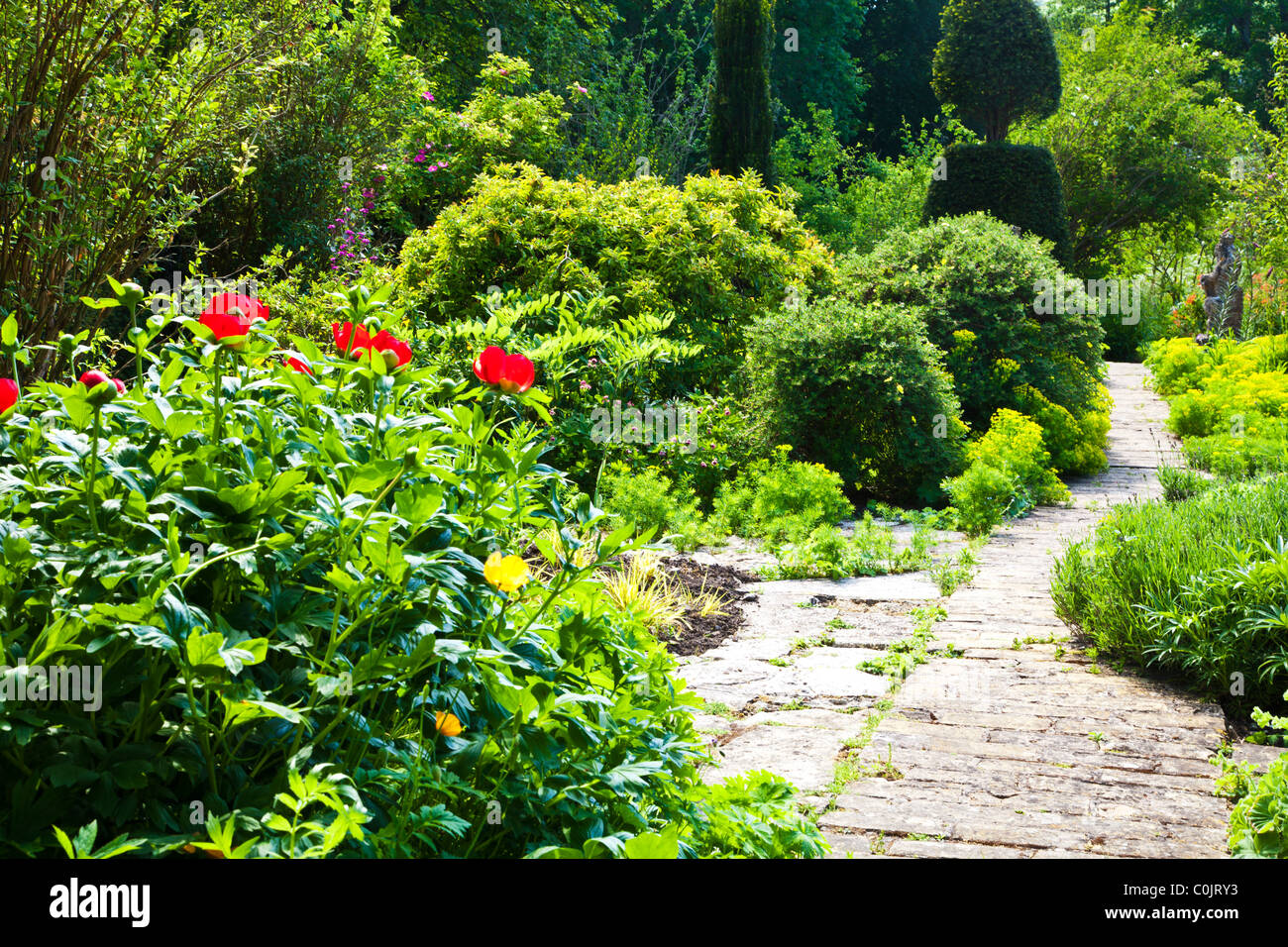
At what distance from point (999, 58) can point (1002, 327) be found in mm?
7688

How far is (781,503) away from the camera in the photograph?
656 cm

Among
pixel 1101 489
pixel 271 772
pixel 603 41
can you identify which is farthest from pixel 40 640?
pixel 603 41

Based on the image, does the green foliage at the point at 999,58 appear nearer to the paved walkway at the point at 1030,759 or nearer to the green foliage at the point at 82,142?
the paved walkway at the point at 1030,759

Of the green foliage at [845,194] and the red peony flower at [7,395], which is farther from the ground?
the green foliage at [845,194]

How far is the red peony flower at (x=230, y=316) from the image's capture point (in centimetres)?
189

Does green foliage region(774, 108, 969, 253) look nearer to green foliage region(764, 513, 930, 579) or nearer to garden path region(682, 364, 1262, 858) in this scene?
green foliage region(764, 513, 930, 579)

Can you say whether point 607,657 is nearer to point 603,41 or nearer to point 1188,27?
point 603,41

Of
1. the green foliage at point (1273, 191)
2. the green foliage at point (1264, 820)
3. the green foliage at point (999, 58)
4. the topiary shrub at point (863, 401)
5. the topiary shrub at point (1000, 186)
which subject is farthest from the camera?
the green foliage at point (999, 58)

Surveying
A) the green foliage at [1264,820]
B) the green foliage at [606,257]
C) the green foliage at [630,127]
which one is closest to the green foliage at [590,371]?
the green foliage at [606,257]

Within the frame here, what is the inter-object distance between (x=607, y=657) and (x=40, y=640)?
1.02 meters

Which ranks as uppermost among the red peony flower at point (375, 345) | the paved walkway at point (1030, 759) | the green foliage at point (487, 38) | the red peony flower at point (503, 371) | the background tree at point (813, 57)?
the background tree at point (813, 57)

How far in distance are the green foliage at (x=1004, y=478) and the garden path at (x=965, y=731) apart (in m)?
1.49

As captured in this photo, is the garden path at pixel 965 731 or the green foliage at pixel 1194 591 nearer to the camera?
the garden path at pixel 965 731

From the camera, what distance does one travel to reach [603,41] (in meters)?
19.2
